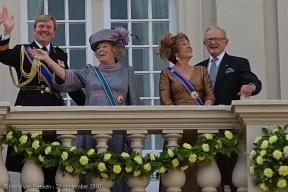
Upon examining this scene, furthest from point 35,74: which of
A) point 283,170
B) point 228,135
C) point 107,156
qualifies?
point 283,170

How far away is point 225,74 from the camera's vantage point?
38.5 ft

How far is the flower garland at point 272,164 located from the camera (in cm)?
1019

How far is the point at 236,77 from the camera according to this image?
38.5 ft

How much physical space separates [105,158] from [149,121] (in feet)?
1.61

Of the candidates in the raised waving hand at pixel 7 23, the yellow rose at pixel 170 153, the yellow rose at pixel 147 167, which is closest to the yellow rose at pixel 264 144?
the yellow rose at pixel 170 153

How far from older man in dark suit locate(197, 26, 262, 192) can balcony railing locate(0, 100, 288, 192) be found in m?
0.72

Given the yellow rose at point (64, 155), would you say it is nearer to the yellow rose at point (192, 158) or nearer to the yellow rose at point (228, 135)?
the yellow rose at point (192, 158)

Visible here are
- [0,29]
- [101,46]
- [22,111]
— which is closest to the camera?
[22,111]

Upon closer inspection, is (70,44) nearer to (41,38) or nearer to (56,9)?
(56,9)

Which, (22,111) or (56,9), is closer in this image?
(22,111)

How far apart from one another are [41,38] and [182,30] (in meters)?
2.17

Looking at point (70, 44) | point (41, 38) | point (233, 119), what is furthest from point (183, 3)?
point (233, 119)

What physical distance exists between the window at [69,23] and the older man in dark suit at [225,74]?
1.99m

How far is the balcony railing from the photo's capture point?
10.4 meters
